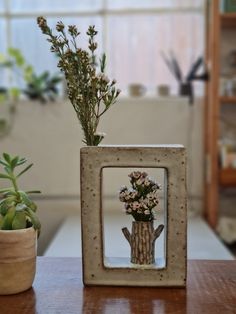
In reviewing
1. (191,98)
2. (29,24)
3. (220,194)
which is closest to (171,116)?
(191,98)

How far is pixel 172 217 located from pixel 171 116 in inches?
86.9

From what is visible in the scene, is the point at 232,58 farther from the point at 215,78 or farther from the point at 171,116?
the point at 171,116

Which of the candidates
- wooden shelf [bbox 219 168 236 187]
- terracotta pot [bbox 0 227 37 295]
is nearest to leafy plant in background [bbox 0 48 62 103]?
wooden shelf [bbox 219 168 236 187]

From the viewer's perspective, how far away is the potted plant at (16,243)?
1.01 meters

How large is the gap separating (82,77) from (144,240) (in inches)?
16.6

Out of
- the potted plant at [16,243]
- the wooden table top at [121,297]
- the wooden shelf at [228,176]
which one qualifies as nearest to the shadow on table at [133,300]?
the wooden table top at [121,297]

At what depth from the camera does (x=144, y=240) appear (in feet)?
3.54

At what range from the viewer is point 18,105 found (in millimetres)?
3188

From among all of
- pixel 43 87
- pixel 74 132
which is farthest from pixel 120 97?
pixel 43 87

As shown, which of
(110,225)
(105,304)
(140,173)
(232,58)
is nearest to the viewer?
(105,304)

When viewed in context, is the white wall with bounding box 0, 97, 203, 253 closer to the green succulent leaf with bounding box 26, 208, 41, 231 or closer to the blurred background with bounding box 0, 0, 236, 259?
the blurred background with bounding box 0, 0, 236, 259

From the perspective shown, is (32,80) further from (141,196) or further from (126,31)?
(141,196)

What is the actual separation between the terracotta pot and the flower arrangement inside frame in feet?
0.81

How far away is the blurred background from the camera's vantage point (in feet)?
10.4
